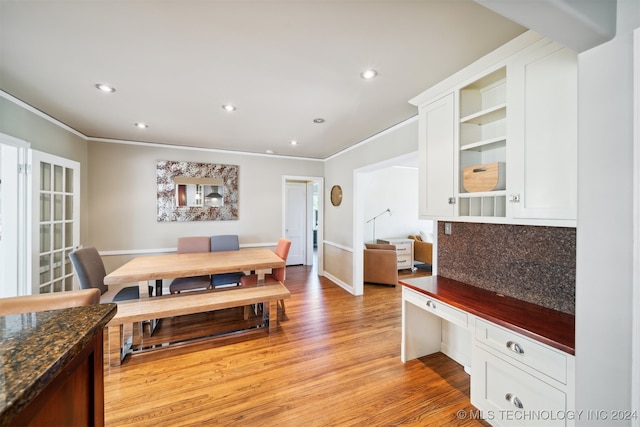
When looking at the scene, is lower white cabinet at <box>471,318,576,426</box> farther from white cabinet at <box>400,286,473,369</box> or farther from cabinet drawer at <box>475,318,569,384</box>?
white cabinet at <box>400,286,473,369</box>

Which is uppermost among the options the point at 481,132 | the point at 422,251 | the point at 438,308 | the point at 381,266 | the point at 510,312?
the point at 481,132

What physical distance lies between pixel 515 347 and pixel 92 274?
3.69 metres

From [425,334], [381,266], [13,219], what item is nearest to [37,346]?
[425,334]

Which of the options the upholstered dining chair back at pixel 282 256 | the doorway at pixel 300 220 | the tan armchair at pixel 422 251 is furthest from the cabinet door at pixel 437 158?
the doorway at pixel 300 220

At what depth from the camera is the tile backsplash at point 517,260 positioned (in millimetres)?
1563

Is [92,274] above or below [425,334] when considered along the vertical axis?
above

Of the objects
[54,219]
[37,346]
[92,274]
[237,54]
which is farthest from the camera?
[54,219]

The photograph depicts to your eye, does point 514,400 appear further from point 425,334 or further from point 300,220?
point 300,220

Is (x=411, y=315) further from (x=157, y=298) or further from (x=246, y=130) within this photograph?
(x=246, y=130)

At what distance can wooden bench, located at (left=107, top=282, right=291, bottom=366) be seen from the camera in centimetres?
224

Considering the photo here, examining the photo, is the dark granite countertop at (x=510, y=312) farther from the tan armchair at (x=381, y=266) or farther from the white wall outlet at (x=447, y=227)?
the tan armchair at (x=381, y=266)

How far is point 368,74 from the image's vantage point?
196cm

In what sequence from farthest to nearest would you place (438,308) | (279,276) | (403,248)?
(403,248), (279,276), (438,308)

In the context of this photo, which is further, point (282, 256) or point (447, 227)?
point (282, 256)
